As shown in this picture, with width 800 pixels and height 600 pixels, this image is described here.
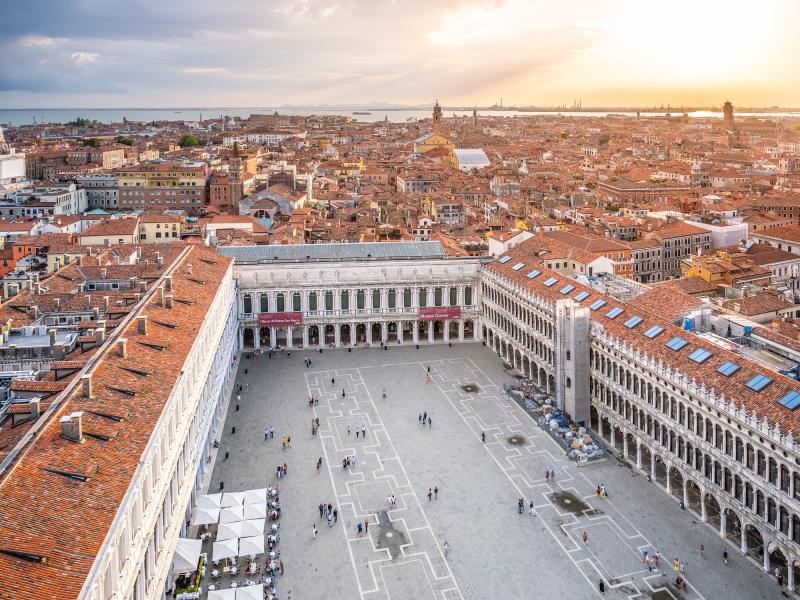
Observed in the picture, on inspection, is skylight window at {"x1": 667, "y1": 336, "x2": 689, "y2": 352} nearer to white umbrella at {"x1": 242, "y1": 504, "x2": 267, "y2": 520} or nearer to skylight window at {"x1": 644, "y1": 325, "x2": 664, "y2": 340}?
skylight window at {"x1": 644, "y1": 325, "x2": 664, "y2": 340}

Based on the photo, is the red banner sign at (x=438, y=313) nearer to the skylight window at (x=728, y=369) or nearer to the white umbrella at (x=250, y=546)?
the skylight window at (x=728, y=369)

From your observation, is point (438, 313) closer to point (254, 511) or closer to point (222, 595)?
point (254, 511)

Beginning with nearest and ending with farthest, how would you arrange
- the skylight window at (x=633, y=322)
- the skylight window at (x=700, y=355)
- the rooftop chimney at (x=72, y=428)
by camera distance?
the rooftop chimney at (x=72, y=428)
the skylight window at (x=700, y=355)
the skylight window at (x=633, y=322)

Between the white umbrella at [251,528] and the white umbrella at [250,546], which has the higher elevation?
the white umbrella at [251,528]

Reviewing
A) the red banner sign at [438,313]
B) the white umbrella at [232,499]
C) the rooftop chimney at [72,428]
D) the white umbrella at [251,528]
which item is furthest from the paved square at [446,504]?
the rooftop chimney at [72,428]

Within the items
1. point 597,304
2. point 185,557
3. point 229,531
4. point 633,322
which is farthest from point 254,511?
point 597,304

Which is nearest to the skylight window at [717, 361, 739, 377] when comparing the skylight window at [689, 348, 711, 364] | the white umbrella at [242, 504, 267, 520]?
the skylight window at [689, 348, 711, 364]
